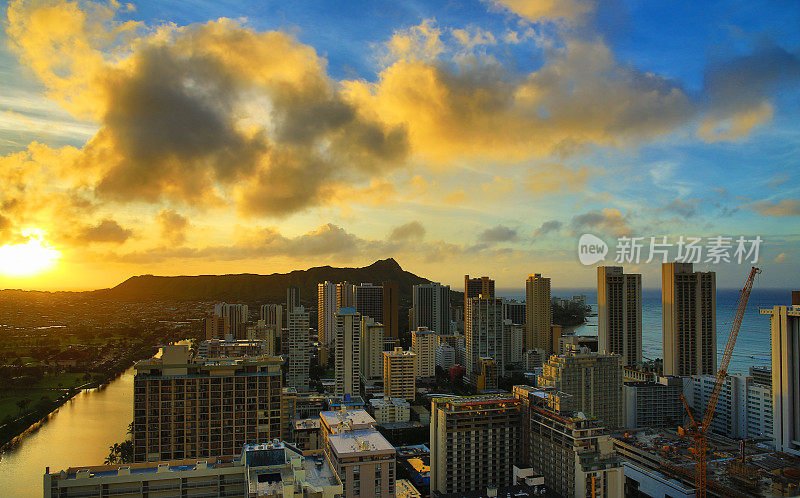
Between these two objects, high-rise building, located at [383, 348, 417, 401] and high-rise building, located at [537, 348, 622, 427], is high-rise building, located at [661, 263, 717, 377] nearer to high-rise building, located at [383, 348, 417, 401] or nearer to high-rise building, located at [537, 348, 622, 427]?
high-rise building, located at [537, 348, 622, 427]

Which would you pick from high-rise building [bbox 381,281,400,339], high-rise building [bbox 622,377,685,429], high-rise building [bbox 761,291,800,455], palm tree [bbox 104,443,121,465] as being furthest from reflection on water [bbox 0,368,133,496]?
high-rise building [bbox 381,281,400,339]

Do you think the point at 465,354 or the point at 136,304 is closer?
the point at 465,354

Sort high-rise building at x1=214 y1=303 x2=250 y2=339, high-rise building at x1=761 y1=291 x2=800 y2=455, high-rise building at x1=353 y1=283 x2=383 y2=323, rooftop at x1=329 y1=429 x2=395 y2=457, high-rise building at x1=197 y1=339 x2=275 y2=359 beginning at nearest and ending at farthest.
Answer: rooftop at x1=329 y1=429 x2=395 y2=457 < high-rise building at x1=761 y1=291 x2=800 y2=455 < high-rise building at x1=197 y1=339 x2=275 y2=359 < high-rise building at x1=214 y1=303 x2=250 y2=339 < high-rise building at x1=353 y1=283 x2=383 y2=323

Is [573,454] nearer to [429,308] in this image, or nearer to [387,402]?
[387,402]

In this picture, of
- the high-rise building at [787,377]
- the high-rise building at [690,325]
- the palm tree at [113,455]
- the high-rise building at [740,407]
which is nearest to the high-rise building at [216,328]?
the palm tree at [113,455]

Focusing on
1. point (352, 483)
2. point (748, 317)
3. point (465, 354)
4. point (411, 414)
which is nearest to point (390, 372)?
point (411, 414)

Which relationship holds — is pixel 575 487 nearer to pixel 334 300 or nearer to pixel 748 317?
pixel 334 300

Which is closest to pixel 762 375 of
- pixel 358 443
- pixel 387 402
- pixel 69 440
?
pixel 387 402
